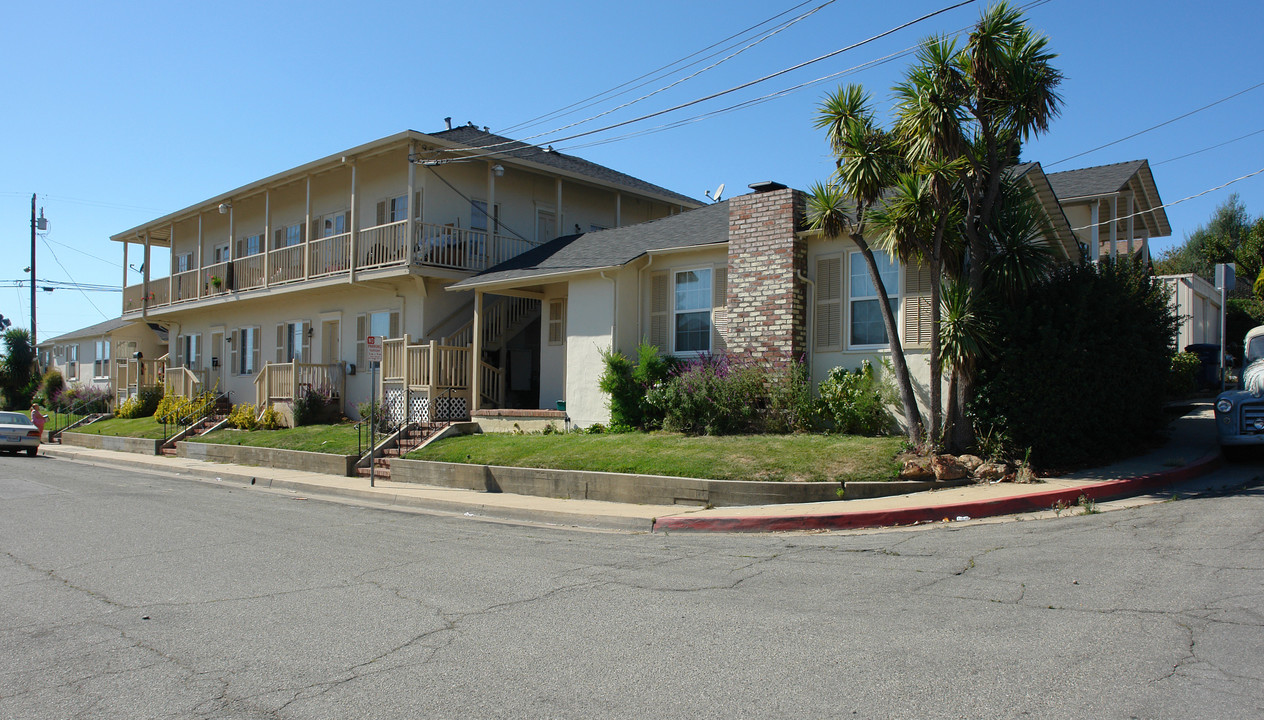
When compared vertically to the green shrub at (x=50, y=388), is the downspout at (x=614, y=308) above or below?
above

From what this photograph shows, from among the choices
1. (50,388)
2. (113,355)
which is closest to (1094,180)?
(113,355)

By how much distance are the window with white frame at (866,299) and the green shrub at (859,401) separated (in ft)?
1.96

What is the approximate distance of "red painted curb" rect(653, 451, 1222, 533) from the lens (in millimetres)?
10125

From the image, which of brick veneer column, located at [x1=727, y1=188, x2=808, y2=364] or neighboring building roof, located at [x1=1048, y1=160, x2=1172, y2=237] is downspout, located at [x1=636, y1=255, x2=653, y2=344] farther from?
neighboring building roof, located at [x1=1048, y1=160, x2=1172, y2=237]

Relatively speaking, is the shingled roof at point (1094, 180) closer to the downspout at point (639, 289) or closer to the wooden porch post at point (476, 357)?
the downspout at point (639, 289)

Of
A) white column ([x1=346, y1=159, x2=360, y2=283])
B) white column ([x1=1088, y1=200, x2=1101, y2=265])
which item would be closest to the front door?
white column ([x1=346, y1=159, x2=360, y2=283])

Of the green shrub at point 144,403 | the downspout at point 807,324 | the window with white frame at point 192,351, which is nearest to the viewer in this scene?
the downspout at point 807,324

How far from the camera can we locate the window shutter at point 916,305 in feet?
46.1

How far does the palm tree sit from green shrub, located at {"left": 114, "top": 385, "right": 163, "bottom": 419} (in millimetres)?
29150

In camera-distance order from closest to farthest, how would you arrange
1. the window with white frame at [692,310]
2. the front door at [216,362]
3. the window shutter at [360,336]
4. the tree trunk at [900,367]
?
the tree trunk at [900,367]
the window with white frame at [692,310]
the window shutter at [360,336]
the front door at [216,362]

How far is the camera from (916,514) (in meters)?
10.2

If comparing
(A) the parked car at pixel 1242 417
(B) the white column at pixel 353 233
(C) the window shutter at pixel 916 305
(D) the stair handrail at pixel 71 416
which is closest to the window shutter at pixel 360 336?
(B) the white column at pixel 353 233

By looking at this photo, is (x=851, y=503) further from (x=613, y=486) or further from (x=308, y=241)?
(x=308, y=241)

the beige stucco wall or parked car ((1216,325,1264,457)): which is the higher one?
the beige stucco wall
